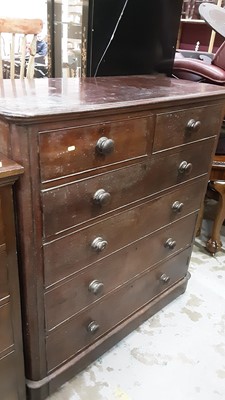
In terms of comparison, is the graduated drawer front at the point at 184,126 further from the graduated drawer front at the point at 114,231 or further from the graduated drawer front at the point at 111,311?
the graduated drawer front at the point at 111,311

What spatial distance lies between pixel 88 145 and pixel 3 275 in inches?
16.1

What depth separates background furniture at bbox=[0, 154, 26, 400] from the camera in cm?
Result: 81

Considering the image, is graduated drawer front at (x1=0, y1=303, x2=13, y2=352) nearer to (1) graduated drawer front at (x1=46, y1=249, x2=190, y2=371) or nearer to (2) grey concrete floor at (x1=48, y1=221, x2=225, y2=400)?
(1) graduated drawer front at (x1=46, y1=249, x2=190, y2=371)

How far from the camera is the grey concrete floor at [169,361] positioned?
1251mm

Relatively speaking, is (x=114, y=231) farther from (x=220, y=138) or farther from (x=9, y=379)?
(x=220, y=138)

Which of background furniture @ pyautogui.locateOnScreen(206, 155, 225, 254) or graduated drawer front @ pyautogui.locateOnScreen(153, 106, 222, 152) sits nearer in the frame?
graduated drawer front @ pyautogui.locateOnScreen(153, 106, 222, 152)

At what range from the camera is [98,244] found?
1.08 metres

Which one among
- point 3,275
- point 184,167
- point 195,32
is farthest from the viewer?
point 195,32

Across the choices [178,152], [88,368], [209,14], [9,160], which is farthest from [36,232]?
[209,14]

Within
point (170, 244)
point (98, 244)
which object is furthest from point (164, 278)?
point (98, 244)

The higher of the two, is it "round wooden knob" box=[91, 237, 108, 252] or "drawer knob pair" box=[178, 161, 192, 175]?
"drawer knob pair" box=[178, 161, 192, 175]

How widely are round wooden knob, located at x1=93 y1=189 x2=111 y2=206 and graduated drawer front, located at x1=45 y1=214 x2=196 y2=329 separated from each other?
247 millimetres

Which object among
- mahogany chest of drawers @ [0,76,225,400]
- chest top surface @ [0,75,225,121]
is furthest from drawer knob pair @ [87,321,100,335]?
chest top surface @ [0,75,225,121]

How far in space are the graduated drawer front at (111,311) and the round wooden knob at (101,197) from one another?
43 cm
